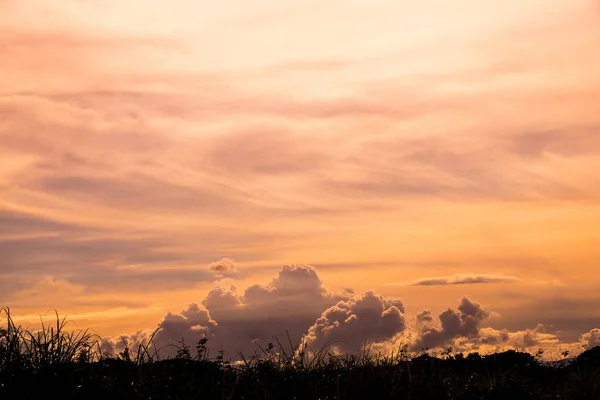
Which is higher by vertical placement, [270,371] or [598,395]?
[270,371]

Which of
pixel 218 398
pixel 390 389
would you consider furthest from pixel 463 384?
pixel 218 398

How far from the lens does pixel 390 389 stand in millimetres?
13602

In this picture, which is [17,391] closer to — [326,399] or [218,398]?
[218,398]

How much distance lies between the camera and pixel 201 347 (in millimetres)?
17438

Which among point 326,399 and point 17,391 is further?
point 326,399

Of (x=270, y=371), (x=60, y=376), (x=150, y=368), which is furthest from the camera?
(x=270, y=371)

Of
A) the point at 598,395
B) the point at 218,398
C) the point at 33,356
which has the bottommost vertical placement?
the point at 598,395

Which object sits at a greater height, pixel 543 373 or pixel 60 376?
pixel 60 376

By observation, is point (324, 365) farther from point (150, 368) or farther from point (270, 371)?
point (150, 368)

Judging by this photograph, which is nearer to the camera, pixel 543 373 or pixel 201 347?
pixel 201 347

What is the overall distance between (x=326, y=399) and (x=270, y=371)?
2693 mm

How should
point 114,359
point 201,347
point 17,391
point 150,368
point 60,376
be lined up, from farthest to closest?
1. point 201,347
2. point 114,359
3. point 150,368
4. point 60,376
5. point 17,391

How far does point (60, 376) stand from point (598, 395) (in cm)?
1383

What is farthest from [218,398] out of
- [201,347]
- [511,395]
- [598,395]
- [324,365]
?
[598,395]
